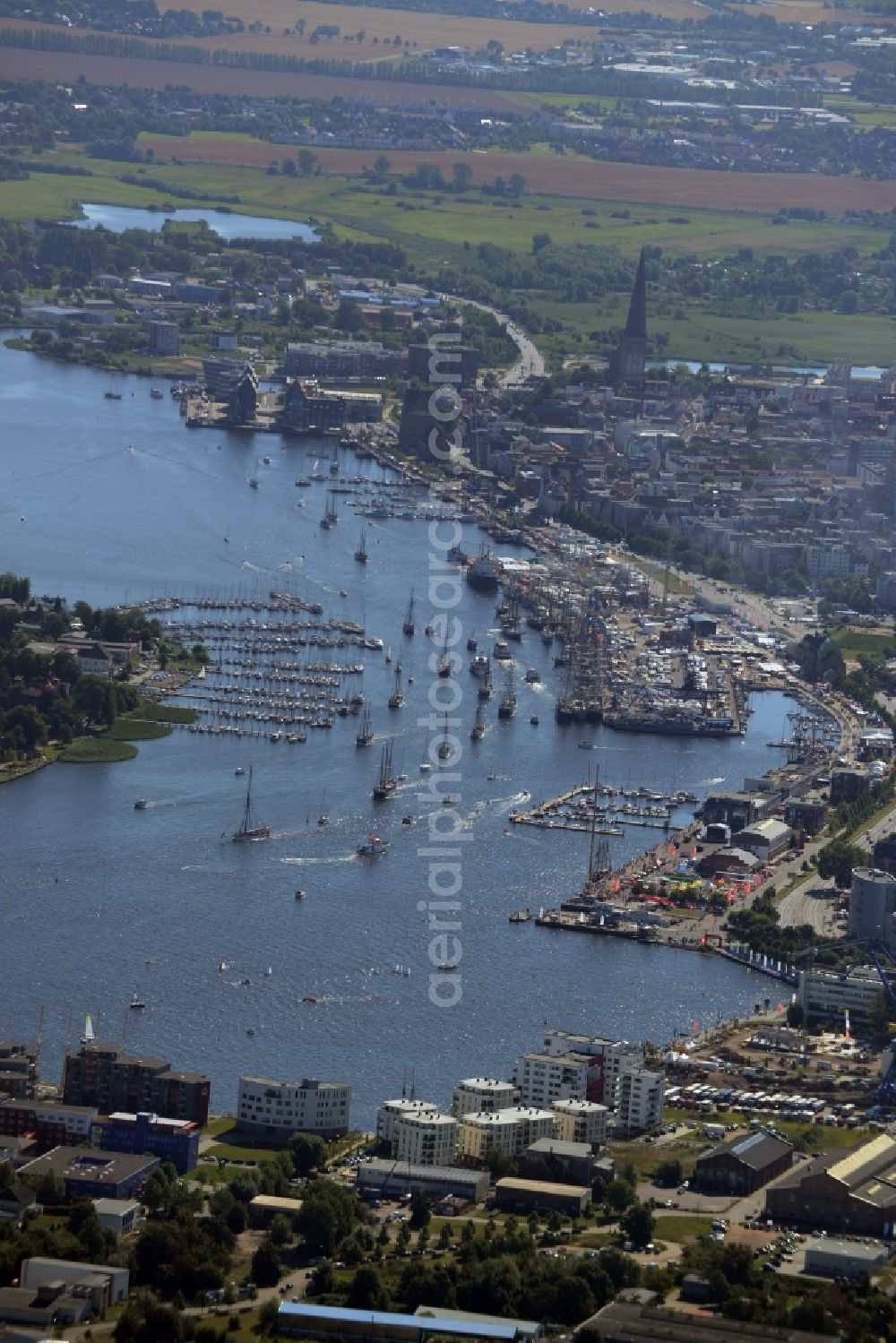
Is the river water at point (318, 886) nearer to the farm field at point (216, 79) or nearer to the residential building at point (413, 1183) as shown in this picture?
the residential building at point (413, 1183)

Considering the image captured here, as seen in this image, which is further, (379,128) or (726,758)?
(379,128)

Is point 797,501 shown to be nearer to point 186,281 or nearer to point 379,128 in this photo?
point 186,281

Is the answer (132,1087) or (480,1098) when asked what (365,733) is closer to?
(480,1098)

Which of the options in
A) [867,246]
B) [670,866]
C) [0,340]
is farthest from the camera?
[867,246]

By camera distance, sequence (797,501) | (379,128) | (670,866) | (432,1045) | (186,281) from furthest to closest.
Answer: (379,128), (186,281), (797,501), (670,866), (432,1045)

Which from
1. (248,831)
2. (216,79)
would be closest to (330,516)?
(248,831)

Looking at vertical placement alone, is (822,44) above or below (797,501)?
above

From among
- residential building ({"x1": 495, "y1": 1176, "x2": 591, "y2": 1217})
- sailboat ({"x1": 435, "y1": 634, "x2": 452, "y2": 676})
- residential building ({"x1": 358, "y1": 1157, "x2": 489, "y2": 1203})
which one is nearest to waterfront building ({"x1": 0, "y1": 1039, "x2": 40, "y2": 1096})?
residential building ({"x1": 358, "y1": 1157, "x2": 489, "y2": 1203})

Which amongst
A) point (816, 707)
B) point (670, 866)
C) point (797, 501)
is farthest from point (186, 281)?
point (670, 866)
